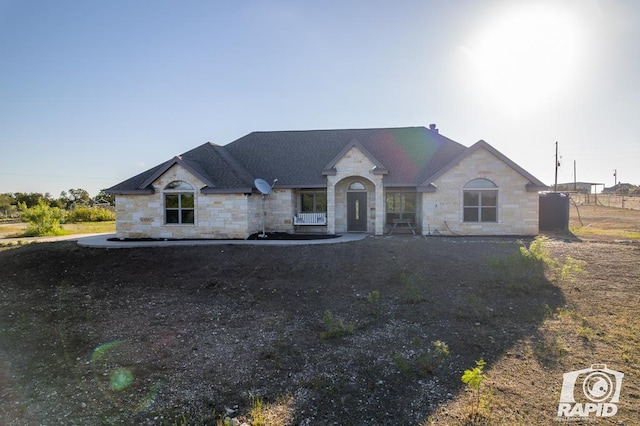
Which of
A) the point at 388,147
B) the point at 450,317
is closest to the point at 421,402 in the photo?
the point at 450,317

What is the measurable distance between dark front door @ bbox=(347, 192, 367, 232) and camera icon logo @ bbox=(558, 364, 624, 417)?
14407 mm

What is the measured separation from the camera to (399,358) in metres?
6.18

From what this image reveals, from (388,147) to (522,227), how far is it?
27.8 ft

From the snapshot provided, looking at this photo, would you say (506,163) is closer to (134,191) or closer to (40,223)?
(134,191)

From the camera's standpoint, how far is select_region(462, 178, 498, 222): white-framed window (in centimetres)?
1770

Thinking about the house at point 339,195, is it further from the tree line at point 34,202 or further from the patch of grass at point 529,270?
the tree line at point 34,202

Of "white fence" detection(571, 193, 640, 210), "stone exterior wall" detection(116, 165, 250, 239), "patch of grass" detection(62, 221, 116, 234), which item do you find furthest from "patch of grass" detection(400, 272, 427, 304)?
"white fence" detection(571, 193, 640, 210)

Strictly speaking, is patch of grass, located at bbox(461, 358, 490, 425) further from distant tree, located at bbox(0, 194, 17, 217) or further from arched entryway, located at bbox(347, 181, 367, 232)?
distant tree, located at bbox(0, 194, 17, 217)

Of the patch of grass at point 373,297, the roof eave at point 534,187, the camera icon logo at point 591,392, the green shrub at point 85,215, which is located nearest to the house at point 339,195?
the roof eave at point 534,187

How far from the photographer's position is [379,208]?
61.0ft

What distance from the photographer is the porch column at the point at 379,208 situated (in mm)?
18438

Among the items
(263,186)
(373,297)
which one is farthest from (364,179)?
(373,297)

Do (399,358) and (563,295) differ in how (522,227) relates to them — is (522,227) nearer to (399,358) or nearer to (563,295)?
(563,295)

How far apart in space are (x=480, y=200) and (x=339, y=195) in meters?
7.02
